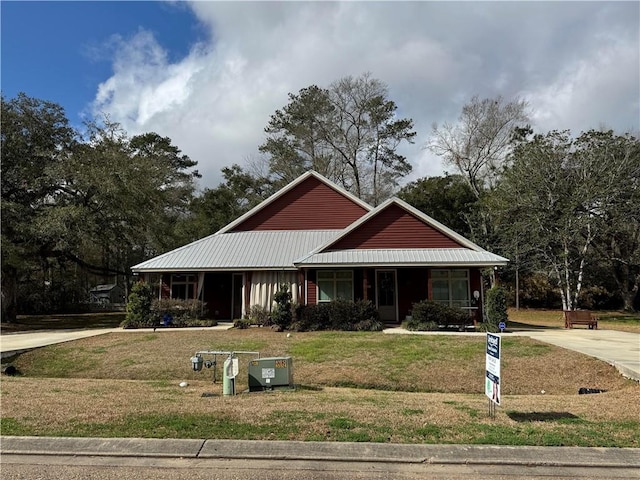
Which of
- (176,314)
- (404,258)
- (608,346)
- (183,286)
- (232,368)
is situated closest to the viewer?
(232,368)

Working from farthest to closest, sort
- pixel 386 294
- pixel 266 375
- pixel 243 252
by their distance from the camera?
pixel 243 252
pixel 386 294
pixel 266 375

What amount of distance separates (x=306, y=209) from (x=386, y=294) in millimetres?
7419

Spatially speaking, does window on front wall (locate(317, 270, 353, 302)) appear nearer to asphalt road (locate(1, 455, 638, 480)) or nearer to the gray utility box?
the gray utility box

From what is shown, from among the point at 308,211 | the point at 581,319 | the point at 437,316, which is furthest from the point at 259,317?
the point at 581,319

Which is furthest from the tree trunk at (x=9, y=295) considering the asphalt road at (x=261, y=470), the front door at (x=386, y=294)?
the asphalt road at (x=261, y=470)

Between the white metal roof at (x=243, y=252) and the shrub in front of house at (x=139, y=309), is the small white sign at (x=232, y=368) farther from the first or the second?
the white metal roof at (x=243, y=252)

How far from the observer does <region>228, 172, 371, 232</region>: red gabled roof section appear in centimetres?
2689

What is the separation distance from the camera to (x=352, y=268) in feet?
69.9

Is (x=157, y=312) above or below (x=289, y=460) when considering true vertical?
above

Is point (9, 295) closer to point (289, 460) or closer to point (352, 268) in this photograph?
point (352, 268)

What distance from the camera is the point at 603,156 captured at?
29094 millimetres

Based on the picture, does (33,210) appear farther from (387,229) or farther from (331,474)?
(331,474)

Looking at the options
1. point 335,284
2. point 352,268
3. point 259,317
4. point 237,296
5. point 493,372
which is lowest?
point 493,372

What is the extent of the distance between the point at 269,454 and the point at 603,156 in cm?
3008
